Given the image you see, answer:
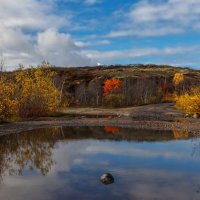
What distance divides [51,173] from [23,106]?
83.9 ft

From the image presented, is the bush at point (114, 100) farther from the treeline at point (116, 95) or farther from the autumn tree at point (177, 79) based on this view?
the autumn tree at point (177, 79)

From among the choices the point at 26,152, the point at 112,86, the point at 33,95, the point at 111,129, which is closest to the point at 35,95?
the point at 33,95

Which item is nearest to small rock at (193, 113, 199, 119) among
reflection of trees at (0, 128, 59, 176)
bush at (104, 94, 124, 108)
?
reflection of trees at (0, 128, 59, 176)

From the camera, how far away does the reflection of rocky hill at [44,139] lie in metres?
17.8

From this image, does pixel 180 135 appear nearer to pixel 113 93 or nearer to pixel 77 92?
pixel 113 93

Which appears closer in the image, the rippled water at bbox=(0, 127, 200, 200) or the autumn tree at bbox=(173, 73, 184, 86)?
the rippled water at bbox=(0, 127, 200, 200)

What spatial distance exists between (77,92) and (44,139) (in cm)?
4691

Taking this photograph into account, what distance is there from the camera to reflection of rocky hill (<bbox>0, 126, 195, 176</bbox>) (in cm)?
1784

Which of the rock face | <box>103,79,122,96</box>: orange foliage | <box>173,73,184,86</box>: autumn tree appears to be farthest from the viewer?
<box>173,73,184,86</box>: autumn tree

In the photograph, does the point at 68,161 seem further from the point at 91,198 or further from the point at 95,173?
the point at 91,198

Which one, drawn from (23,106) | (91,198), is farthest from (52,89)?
(91,198)

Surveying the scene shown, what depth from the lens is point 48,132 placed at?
97.3 feet

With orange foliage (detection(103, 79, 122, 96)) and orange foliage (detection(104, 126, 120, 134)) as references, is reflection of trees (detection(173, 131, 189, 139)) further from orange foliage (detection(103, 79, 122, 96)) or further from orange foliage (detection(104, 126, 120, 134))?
orange foliage (detection(103, 79, 122, 96))

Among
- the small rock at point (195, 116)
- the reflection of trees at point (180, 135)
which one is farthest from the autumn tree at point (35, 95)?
the reflection of trees at point (180, 135)
